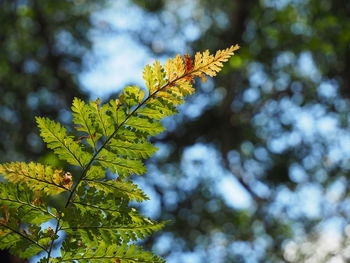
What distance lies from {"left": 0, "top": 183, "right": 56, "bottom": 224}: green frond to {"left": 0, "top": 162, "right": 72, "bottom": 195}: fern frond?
2 cm

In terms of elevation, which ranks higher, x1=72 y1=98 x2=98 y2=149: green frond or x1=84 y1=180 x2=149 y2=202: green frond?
x1=72 y1=98 x2=98 y2=149: green frond

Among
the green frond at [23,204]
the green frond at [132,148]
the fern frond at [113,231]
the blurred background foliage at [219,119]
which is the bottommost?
the fern frond at [113,231]

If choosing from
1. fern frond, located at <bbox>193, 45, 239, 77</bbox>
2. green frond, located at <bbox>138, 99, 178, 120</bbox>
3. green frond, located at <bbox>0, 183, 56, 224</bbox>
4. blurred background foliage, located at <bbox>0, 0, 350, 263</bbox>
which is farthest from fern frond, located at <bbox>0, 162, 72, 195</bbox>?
blurred background foliage, located at <bbox>0, 0, 350, 263</bbox>

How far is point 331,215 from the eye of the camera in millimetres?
12539

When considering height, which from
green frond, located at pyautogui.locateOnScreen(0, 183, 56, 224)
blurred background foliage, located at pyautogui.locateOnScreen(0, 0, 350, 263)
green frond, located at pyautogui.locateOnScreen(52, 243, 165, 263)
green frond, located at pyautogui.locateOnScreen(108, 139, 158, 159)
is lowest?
green frond, located at pyautogui.locateOnScreen(52, 243, 165, 263)

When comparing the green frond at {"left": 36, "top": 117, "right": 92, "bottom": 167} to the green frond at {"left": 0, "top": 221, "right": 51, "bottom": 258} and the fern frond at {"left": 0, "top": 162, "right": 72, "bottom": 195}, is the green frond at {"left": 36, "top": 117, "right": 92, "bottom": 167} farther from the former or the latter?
the green frond at {"left": 0, "top": 221, "right": 51, "bottom": 258}

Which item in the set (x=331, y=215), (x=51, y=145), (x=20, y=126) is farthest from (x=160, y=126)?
(x=331, y=215)

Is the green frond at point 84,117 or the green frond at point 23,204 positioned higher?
the green frond at point 84,117

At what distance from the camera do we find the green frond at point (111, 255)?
35.2 inches

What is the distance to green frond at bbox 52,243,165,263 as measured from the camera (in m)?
0.89

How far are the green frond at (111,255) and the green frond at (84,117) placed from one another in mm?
245

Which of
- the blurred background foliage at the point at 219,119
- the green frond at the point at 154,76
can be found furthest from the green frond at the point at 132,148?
the blurred background foliage at the point at 219,119

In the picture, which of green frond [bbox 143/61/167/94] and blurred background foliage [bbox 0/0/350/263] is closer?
green frond [bbox 143/61/167/94]

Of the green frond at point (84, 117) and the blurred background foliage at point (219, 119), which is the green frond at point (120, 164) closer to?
the green frond at point (84, 117)
